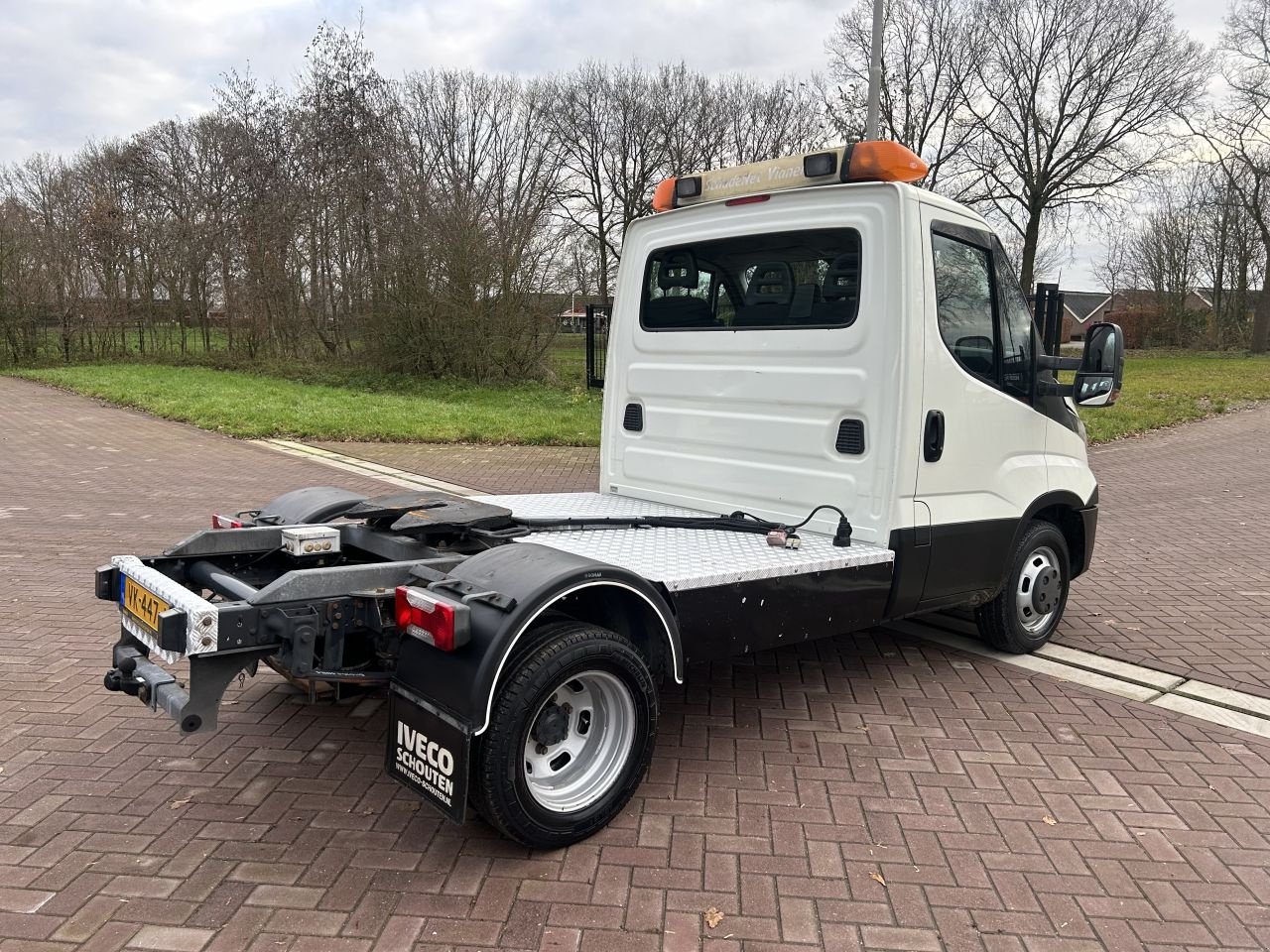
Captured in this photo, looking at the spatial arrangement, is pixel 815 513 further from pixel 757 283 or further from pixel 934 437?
pixel 757 283

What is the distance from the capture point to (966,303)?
4160 millimetres

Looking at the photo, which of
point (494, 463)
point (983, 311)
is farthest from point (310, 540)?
point (494, 463)

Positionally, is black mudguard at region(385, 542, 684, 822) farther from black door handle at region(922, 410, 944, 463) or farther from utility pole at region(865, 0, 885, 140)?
utility pole at region(865, 0, 885, 140)

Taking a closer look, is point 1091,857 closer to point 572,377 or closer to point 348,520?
point 348,520

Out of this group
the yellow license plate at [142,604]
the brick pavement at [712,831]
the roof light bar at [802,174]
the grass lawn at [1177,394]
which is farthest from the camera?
the grass lawn at [1177,394]

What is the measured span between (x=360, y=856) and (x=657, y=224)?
3455 mm

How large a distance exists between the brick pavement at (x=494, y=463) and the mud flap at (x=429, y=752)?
6417 mm

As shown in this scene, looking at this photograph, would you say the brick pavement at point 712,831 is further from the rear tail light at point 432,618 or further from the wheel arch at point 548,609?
the rear tail light at point 432,618

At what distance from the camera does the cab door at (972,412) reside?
13.0 ft

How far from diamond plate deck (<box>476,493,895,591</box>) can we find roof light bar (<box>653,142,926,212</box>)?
63.6 inches

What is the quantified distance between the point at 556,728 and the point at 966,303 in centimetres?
272

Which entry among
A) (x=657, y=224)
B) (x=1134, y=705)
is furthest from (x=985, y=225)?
(x=1134, y=705)


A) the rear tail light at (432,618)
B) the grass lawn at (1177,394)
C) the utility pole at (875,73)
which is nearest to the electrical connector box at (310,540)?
the rear tail light at (432,618)

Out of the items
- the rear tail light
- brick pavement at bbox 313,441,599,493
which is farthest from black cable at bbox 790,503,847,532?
brick pavement at bbox 313,441,599,493
